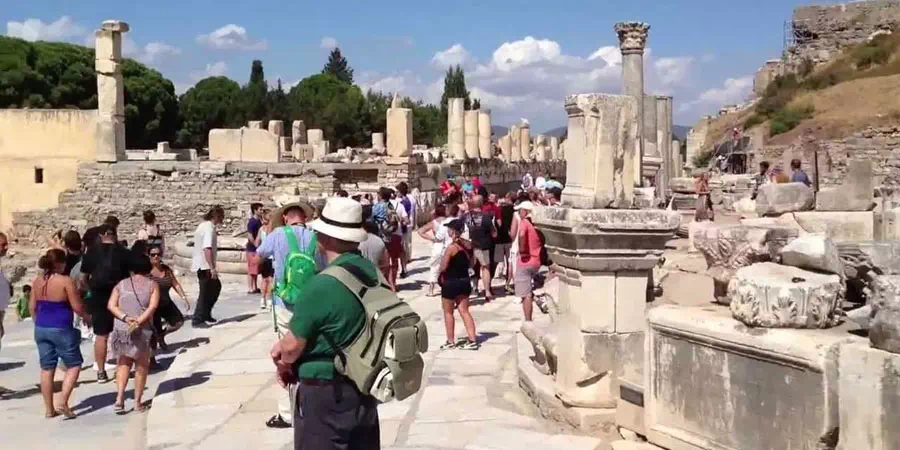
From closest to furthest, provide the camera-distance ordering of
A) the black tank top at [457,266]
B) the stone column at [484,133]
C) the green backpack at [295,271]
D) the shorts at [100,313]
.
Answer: the green backpack at [295,271], the shorts at [100,313], the black tank top at [457,266], the stone column at [484,133]

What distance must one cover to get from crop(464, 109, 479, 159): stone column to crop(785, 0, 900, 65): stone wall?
1058 inches

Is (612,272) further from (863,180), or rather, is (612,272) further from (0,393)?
(0,393)

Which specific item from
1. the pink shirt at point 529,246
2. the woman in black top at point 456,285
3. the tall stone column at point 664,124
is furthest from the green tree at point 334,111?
the woman in black top at point 456,285

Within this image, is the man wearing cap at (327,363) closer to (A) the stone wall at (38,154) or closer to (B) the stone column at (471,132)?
(A) the stone wall at (38,154)

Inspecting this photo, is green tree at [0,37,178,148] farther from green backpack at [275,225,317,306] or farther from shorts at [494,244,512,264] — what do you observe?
green backpack at [275,225,317,306]

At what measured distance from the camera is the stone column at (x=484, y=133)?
3331 cm

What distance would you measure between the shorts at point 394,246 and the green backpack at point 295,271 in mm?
6456

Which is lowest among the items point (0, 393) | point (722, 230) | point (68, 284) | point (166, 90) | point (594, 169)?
point (0, 393)

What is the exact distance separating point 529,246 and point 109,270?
3879 mm

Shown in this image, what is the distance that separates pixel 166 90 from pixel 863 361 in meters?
56.2

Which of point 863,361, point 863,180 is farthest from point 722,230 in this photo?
point 863,180

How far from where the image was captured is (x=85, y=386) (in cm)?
809

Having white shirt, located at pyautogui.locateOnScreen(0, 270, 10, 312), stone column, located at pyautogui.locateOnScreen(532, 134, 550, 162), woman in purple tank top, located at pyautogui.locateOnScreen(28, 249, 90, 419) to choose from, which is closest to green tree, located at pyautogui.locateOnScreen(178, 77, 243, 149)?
stone column, located at pyautogui.locateOnScreen(532, 134, 550, 162)

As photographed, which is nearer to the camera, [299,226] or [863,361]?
[863,361]
